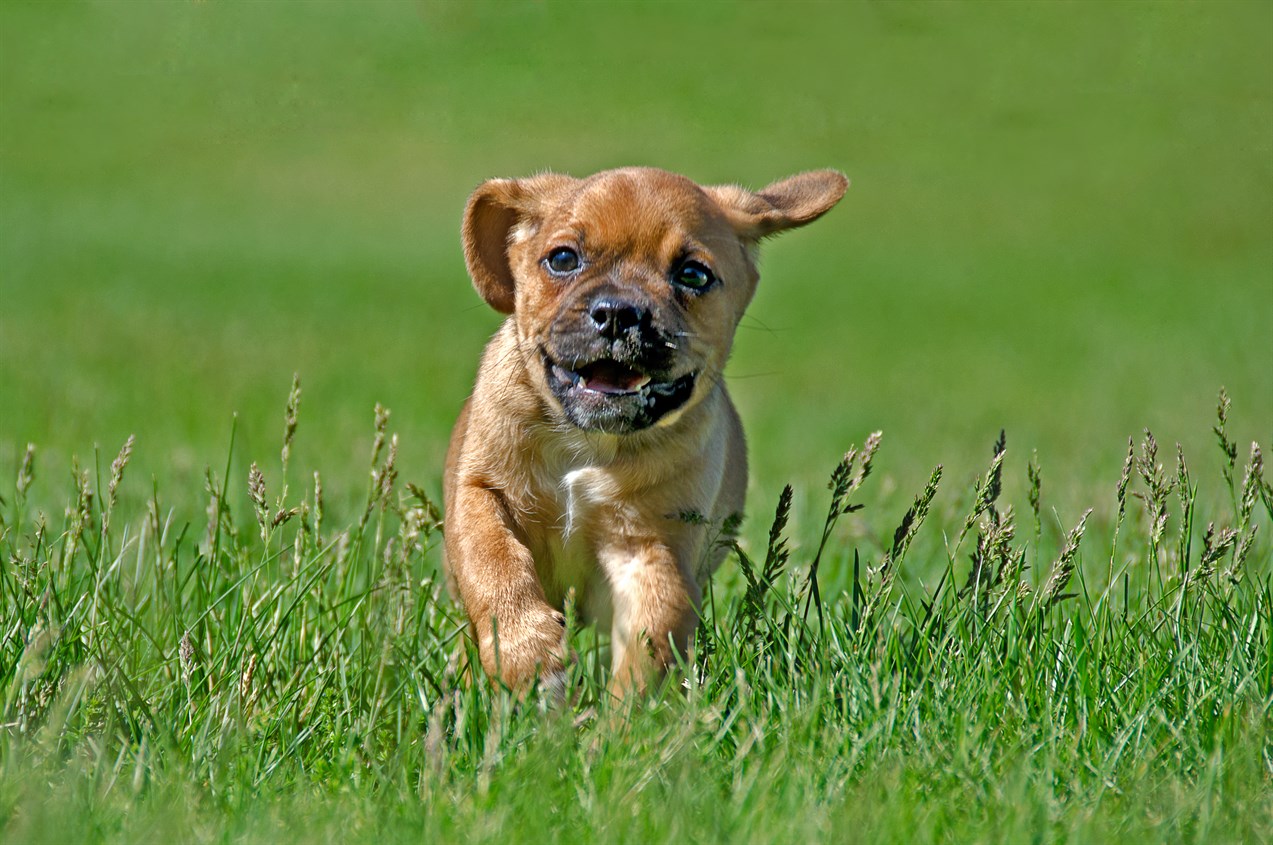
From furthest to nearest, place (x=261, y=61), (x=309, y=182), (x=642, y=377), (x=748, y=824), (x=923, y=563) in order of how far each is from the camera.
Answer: (x=309, y=182)
(x=261, y=61)
(x=923, y=563)
(x=642, y=377)
(x=748, y=824)

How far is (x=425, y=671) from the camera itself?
3.74 m

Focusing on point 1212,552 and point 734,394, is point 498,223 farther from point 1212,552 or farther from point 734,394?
point 734,394

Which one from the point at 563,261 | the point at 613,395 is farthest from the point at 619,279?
the point at 613,395

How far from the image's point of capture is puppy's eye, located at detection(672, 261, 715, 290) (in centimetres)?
440

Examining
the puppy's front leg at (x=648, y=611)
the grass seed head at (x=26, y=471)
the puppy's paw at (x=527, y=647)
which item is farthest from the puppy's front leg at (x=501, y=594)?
the grass seed head at (x=26, y=471)

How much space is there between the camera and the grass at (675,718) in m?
2.89

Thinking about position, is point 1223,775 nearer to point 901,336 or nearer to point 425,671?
point 425,671

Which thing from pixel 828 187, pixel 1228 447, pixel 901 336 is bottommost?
pixel 901 336

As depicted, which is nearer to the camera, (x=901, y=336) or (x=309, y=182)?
(x=901, y=336)

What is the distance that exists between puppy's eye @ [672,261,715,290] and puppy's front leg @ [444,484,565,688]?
80 cm

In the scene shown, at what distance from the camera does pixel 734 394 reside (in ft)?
→ 42.8

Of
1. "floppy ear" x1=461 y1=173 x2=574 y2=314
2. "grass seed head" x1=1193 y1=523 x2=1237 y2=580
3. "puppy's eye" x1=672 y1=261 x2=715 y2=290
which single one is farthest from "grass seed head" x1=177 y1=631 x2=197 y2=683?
"grass seed head" x1=1193 y1=523 x2=1237 y2=580

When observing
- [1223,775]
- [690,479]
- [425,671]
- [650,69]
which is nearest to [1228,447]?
[1223,775]

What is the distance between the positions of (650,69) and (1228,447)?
17.8m
